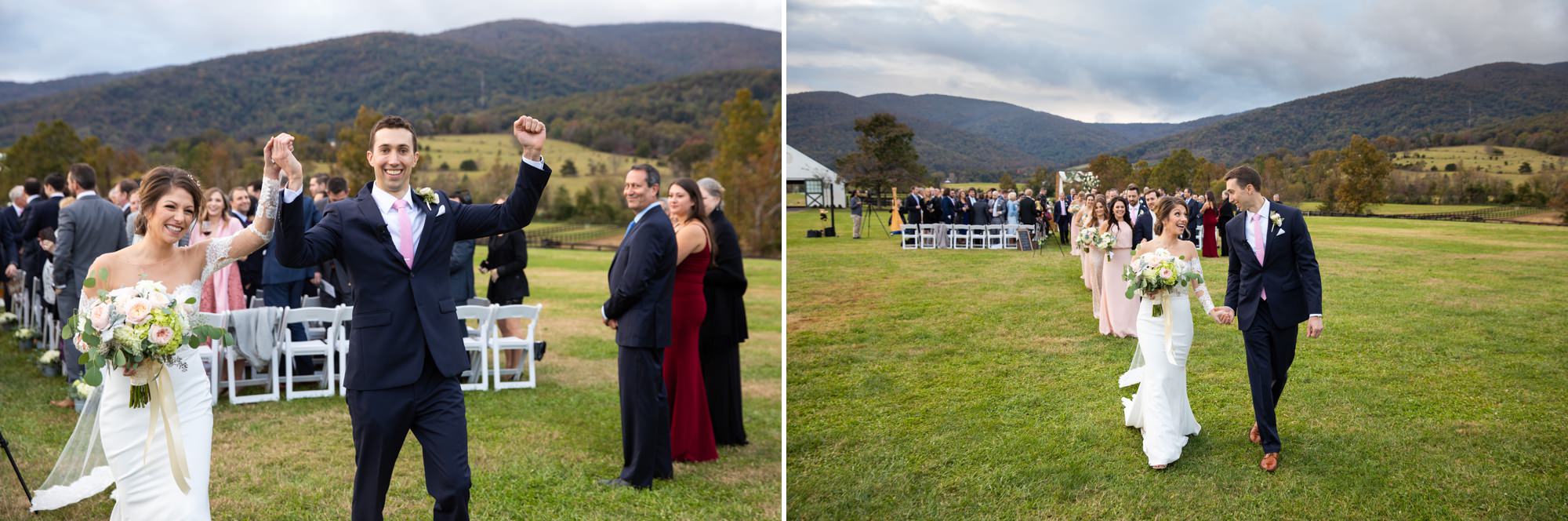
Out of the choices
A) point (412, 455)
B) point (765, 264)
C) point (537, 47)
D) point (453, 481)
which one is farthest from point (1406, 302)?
point (537, 47)

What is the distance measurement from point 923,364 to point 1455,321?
265 cm

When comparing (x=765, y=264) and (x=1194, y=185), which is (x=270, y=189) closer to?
(x=1194, y=185)

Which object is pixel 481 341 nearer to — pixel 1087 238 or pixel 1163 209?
pixel 1087 238

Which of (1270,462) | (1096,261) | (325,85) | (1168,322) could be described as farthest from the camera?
(325,85)

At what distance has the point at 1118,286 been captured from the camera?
5.23 m

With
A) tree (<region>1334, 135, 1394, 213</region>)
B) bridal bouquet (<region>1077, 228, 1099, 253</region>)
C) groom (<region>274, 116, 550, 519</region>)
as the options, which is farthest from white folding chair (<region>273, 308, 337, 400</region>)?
tree (<region>1334, 135, 1394, 213</region>)

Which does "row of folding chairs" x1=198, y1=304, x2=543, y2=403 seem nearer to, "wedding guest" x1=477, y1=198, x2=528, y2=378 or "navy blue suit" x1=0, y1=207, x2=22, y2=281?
"wedding guest" x1=477, y1=198, x2=528, y2=378

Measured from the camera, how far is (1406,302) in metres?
5.06

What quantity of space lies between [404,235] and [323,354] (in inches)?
241

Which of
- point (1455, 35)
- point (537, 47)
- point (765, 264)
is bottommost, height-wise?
point (765, 264)

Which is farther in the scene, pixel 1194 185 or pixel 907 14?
pixel 907 14

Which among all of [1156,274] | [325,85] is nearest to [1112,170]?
[1156,274]

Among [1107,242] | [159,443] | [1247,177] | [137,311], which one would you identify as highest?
[1247,177]

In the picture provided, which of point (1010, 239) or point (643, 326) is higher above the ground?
point (1010, 239)
